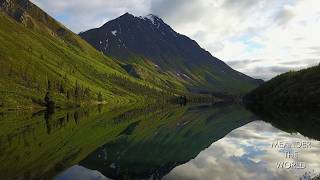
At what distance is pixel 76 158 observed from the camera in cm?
6450

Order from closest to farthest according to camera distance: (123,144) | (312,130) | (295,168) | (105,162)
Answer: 1. (295,168)
2. (105,162)
3. (123,144)
4. (312,130)

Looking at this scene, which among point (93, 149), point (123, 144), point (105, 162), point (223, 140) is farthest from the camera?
point (223, 140)

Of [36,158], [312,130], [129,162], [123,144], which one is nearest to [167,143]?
[123,144]

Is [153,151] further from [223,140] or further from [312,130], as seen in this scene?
[312,130]

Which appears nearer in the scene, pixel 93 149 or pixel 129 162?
pixel 129 162

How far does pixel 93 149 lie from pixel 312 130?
55143 millimetres

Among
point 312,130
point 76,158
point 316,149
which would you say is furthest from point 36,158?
point 312,130

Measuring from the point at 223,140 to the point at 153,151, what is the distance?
81.2ft

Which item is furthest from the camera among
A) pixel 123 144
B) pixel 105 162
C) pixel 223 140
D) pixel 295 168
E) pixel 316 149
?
pixel 223 140

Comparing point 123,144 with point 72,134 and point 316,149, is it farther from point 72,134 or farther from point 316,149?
point 316,149

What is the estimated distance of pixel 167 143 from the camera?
282 ft

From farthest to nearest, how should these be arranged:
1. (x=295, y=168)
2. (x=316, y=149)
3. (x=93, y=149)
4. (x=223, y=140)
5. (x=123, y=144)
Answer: (x=223, y=140) → (x=123, y=144) → (x=93, y=149) → (x=316, y=149) → (x=295, y=168)

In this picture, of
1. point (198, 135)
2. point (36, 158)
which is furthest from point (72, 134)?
point (36, 158)

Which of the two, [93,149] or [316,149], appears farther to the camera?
[93,149]
